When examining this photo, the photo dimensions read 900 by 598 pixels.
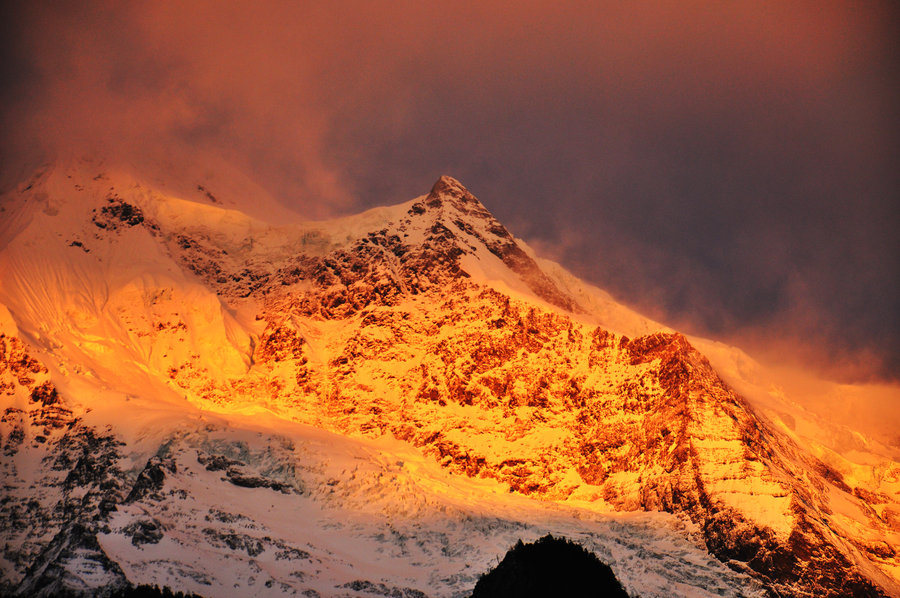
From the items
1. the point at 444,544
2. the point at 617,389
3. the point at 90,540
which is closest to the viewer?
the point at 90,540

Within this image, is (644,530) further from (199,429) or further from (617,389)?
(199,429)

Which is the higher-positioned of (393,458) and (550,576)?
(393,458)

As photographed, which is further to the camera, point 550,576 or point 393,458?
point 393,458

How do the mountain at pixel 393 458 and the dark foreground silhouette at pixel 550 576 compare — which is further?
the mountain at pixel 393 458

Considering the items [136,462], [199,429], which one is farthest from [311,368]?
[136,462]
